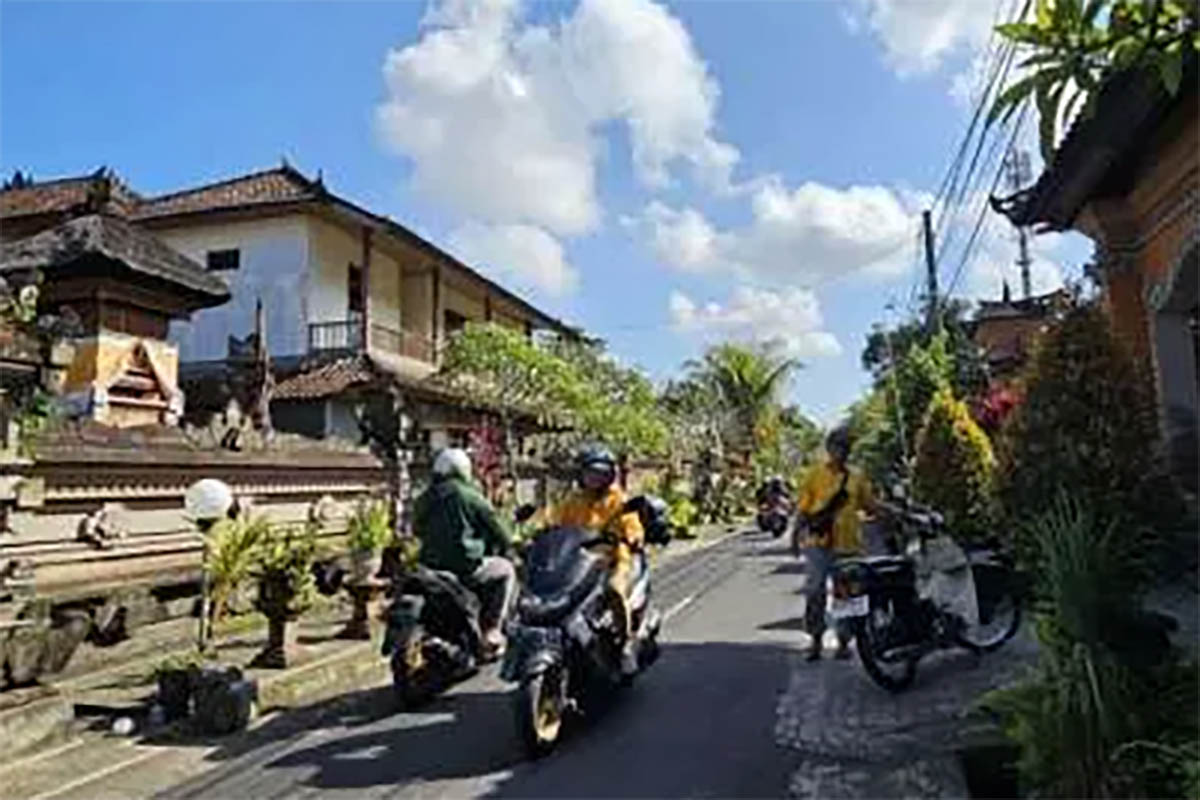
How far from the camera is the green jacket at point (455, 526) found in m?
8.45

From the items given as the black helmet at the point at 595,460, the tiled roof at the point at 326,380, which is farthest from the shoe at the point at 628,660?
the tiled roof at the point at 326,380

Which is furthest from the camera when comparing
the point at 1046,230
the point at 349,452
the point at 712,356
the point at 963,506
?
the point at 712,356

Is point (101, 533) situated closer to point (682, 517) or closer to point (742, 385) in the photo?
point (682, 517)

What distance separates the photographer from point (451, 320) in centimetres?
3092

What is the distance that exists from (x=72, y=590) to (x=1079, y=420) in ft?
26.0

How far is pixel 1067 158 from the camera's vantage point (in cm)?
879

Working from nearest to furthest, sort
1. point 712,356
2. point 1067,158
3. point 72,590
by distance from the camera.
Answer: point 1067,158 → point 72,590 → point 712,356

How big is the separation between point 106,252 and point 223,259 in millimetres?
11768

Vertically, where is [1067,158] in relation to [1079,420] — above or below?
above

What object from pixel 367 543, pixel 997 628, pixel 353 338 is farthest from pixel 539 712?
pixel 353 338

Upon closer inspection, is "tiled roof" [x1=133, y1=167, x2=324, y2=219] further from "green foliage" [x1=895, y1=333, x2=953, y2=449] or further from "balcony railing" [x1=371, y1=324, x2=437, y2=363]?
"green foliage" [x1=895, y1=333, x2=953, y2=449]

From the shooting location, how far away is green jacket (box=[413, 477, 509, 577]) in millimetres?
8453

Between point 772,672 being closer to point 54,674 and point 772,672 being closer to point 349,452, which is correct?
point 54,674

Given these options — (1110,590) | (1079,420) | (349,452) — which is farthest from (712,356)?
(1110,590)
